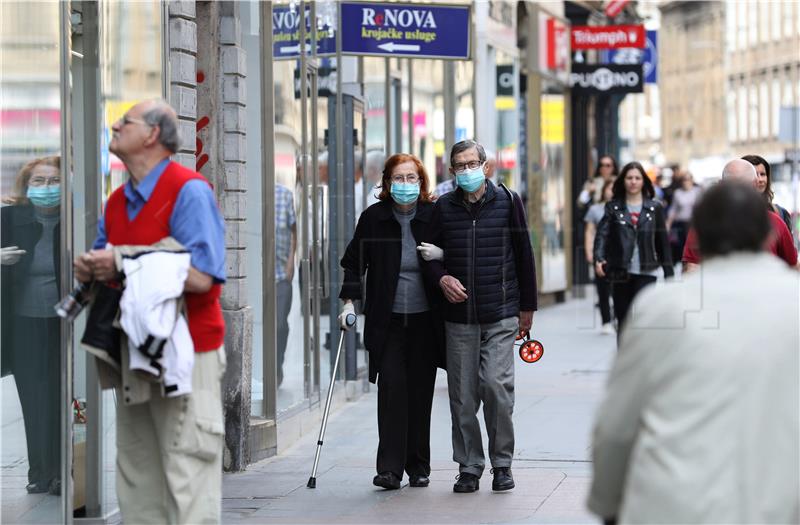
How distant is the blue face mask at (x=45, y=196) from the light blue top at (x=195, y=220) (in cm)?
130

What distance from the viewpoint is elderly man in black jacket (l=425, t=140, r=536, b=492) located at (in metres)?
9.34

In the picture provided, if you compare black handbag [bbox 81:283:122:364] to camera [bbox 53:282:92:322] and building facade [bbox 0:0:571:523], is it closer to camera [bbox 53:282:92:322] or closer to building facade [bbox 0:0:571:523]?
camera [bbox 53:282:92:322]

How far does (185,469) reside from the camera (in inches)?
239

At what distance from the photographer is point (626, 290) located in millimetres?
13859

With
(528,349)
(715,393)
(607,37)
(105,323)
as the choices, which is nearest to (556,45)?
(607,37)

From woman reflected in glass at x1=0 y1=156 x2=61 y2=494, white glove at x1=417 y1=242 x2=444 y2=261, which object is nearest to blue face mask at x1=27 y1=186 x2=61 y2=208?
woman reflected in glass at x1=0 y1=156 x2=61 y2=494

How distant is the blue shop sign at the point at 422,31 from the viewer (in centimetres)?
1255

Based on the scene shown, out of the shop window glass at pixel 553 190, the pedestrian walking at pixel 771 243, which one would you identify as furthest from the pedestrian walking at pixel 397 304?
the shop window glass at pixel 553 190

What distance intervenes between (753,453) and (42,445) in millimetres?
4013

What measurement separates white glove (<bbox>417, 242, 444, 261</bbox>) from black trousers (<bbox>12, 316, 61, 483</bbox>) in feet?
7.99

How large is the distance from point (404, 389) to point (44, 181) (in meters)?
2.78

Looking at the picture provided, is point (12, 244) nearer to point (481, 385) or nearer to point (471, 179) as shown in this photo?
point (471, 179)

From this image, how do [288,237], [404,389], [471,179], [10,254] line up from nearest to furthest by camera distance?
[10,254], [471,179], [404,389], [288,237]

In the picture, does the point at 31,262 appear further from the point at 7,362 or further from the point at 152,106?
the point at 152,106
